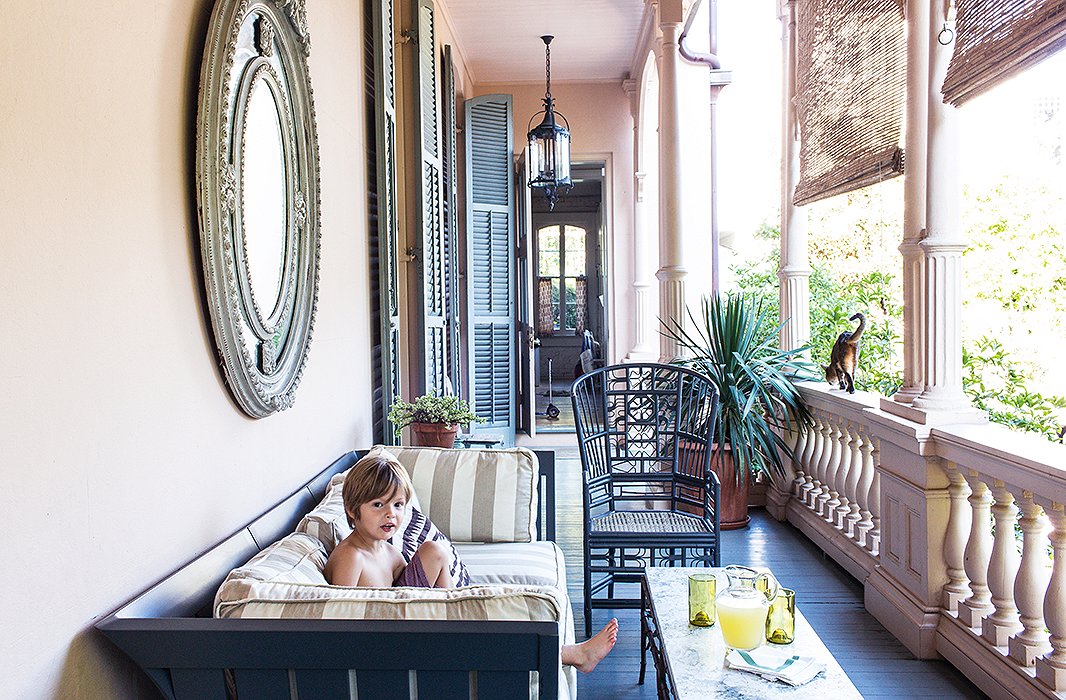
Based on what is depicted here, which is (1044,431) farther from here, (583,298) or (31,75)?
(583,298)

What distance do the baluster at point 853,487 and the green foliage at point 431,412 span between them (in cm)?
180

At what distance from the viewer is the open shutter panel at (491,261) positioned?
23.3 ft

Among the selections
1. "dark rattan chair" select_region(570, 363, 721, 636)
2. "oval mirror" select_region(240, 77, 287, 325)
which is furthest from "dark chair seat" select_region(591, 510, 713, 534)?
"oval mirror" select_region(240, 77, 287, 325)

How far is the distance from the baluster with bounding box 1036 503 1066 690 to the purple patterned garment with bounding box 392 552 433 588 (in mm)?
1727

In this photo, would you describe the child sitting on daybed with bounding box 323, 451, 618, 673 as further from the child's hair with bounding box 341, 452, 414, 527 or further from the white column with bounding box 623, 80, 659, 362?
the white column with bounding box 623, 80, 659, 362

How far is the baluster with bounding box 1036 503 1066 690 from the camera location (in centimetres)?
238

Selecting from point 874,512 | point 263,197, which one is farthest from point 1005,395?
point 263,197

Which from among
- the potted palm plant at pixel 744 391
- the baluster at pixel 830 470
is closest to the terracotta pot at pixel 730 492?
the potted palm plant at pixel 744 391

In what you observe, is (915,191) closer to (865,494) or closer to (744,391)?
(865,494)

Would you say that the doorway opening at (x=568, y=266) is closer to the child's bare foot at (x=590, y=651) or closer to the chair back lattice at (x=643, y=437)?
the chair back lattice at (x=643, y=437)

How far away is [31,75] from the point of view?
1.31m

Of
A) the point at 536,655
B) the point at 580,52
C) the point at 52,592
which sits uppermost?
the point at 580,52

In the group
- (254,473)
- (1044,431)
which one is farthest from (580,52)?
(254,473)

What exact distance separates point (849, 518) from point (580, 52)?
496 centimetres
